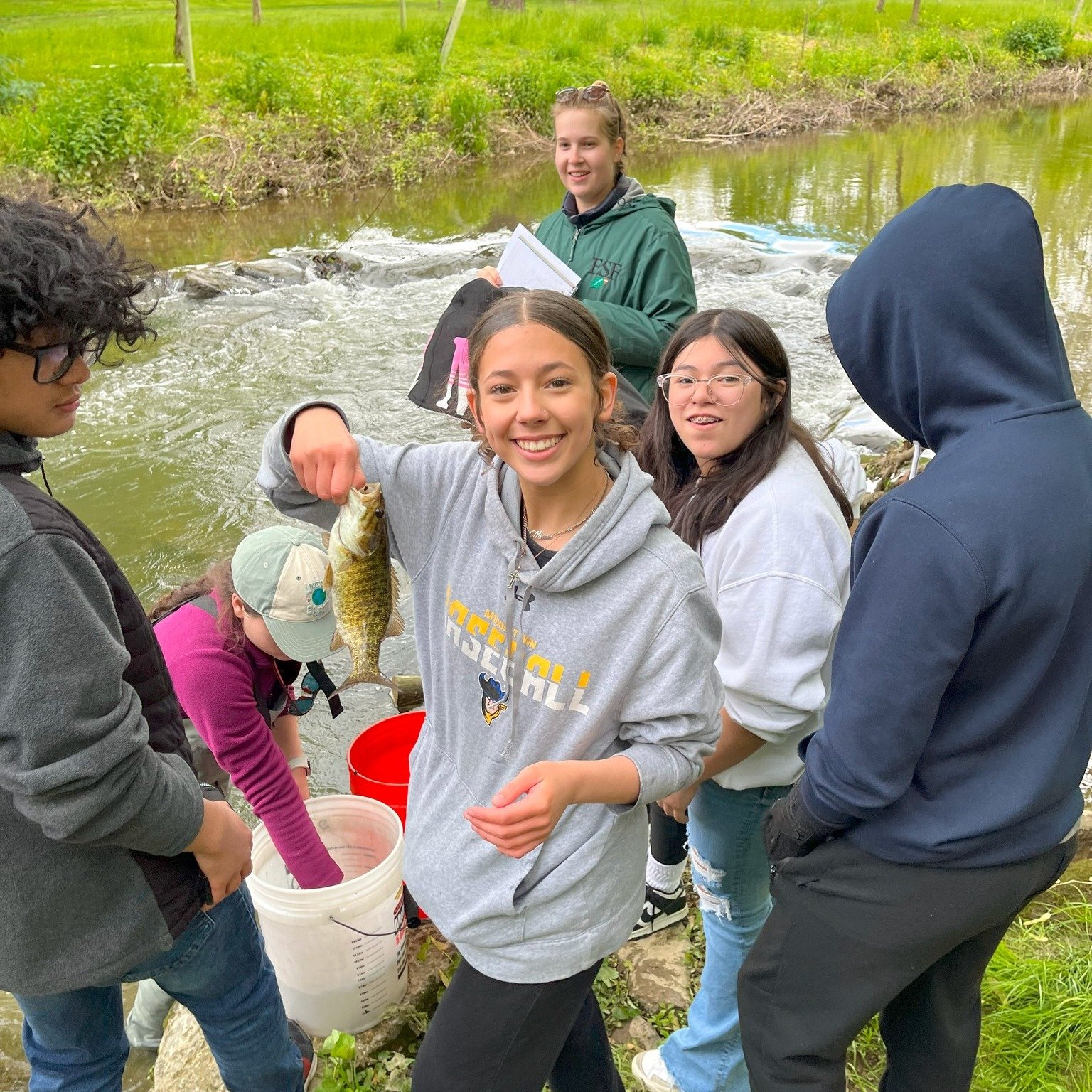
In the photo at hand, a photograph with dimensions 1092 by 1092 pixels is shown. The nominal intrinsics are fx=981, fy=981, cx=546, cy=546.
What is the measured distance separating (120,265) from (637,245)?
7.41ft

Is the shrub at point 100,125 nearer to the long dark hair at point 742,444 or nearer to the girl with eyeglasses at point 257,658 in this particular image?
the girl with eyeglasses at point 257,658

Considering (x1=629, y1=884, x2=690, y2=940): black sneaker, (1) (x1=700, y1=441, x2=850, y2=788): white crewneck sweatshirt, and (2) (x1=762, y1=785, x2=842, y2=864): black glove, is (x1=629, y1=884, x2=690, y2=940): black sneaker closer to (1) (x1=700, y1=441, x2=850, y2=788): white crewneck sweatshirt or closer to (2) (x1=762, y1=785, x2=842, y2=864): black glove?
(1) (x1=700, y1=441, x2=850, y2=788): white crewneck sweatshirt

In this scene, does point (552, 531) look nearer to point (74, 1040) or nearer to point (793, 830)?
point (793, 830)

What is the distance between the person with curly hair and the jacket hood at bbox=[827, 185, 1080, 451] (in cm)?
135

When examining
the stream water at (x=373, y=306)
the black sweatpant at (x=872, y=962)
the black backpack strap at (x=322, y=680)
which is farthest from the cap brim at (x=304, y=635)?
the stream water at (x=373, y=306)

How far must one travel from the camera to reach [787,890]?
6.36 ft

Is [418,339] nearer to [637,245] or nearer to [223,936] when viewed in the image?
[637,245]

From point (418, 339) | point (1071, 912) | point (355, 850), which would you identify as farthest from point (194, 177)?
point (1071, 912)

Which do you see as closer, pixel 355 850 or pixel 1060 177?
pixel 355 850

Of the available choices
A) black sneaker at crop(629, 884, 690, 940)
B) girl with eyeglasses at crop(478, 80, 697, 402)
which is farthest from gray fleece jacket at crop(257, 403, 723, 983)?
girl with eyeglasses at crop(478, 80, 697, 402)

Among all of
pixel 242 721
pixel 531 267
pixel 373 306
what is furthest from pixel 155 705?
pixel 373 306

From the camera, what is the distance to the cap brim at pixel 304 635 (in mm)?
2322

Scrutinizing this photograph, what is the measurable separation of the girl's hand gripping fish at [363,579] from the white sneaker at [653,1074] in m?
1.33

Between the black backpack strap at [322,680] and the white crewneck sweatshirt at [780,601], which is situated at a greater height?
the white crewneck sweatshirt at [780,601]
